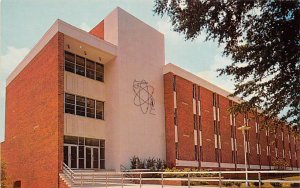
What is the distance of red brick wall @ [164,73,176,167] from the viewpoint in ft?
100

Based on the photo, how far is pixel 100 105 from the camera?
28.5 metres

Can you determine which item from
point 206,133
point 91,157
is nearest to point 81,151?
point 91,157

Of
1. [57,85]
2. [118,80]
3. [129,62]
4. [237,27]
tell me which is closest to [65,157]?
[57,85]

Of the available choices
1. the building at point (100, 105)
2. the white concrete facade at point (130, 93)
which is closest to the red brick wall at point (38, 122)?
the building at point (100, 105)

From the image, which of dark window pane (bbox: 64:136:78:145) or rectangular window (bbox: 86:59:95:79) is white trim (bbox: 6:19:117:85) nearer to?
rectangular window (bbox: 86:59:95:79)

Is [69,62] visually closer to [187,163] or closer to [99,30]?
[99,30]

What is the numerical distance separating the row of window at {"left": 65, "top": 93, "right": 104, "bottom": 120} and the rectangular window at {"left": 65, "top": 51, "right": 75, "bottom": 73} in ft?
6.65

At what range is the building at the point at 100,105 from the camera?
24.4 m

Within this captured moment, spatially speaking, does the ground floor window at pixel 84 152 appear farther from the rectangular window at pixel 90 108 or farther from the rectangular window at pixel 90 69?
the rectangular window at pixel 90 69

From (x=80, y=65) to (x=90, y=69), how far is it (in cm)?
107

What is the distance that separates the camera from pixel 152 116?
30266mm

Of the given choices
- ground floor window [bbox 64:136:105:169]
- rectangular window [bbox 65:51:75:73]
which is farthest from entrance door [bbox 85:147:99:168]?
rectangular window [bbox 65:51:75:73]

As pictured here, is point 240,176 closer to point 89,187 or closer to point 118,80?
point 118,80

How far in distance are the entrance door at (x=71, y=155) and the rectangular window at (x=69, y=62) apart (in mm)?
5810
